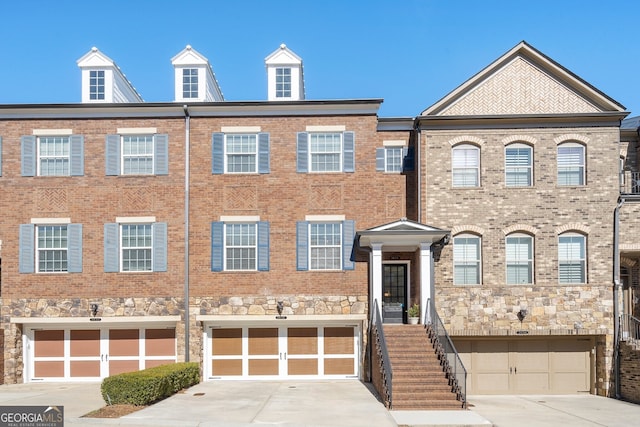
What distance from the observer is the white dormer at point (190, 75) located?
2141cm

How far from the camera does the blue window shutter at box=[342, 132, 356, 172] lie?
1952 cm

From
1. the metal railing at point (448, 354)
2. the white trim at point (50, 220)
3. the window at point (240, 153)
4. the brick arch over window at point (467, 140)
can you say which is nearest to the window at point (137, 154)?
the window at point (240, 153)

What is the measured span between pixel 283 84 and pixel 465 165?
7059 millimetres

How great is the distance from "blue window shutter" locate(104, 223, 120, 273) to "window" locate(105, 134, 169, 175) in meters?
1.91

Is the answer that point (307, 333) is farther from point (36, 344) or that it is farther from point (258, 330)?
point (36, 344)

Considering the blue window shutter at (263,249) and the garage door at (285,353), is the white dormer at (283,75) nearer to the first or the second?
the blue window shutter at (263,249)

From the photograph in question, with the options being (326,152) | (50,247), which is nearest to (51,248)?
(50,247)

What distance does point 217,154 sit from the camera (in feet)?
64.3

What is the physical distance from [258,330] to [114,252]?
542 centimetres

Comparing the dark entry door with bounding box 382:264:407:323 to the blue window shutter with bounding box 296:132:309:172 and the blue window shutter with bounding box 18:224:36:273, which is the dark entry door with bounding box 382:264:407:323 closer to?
the blue window shutter with bounding box 296:132:309:172

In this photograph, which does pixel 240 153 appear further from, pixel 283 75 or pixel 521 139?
pixel 521 139

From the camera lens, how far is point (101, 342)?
19.6 m

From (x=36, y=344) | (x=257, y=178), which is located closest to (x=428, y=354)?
(x=257, y=178)
